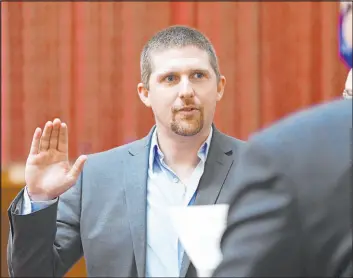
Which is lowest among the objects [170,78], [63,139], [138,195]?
[138,195]

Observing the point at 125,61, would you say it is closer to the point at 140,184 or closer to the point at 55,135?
the point at 140,184

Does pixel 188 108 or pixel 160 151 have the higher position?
pixel 188 108

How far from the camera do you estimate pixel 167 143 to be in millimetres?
1522

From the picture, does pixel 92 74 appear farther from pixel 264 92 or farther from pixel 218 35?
pixel 264 92

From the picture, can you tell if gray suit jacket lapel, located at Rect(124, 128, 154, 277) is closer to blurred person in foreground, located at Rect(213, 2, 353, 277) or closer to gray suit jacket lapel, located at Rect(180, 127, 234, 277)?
gray suit jacket lapel, located at Rect(180, 127, 234, 277)

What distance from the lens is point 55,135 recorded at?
51.4 inches

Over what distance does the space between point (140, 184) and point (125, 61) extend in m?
1.88

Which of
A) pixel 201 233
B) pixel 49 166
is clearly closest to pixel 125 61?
pixel 49 166

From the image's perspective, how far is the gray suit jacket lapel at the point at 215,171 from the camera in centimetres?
143

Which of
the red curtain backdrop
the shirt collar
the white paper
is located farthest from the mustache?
the red curtain backdrop

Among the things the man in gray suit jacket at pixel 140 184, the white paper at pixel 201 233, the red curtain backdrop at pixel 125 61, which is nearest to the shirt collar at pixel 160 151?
the man in gray suit jacket at pixel 140 184

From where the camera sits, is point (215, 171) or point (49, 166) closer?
point (49, 166)

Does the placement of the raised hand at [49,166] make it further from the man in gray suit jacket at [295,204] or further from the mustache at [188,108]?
the man in gray suit jacket at [295,204]

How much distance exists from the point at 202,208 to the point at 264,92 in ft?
7.88
